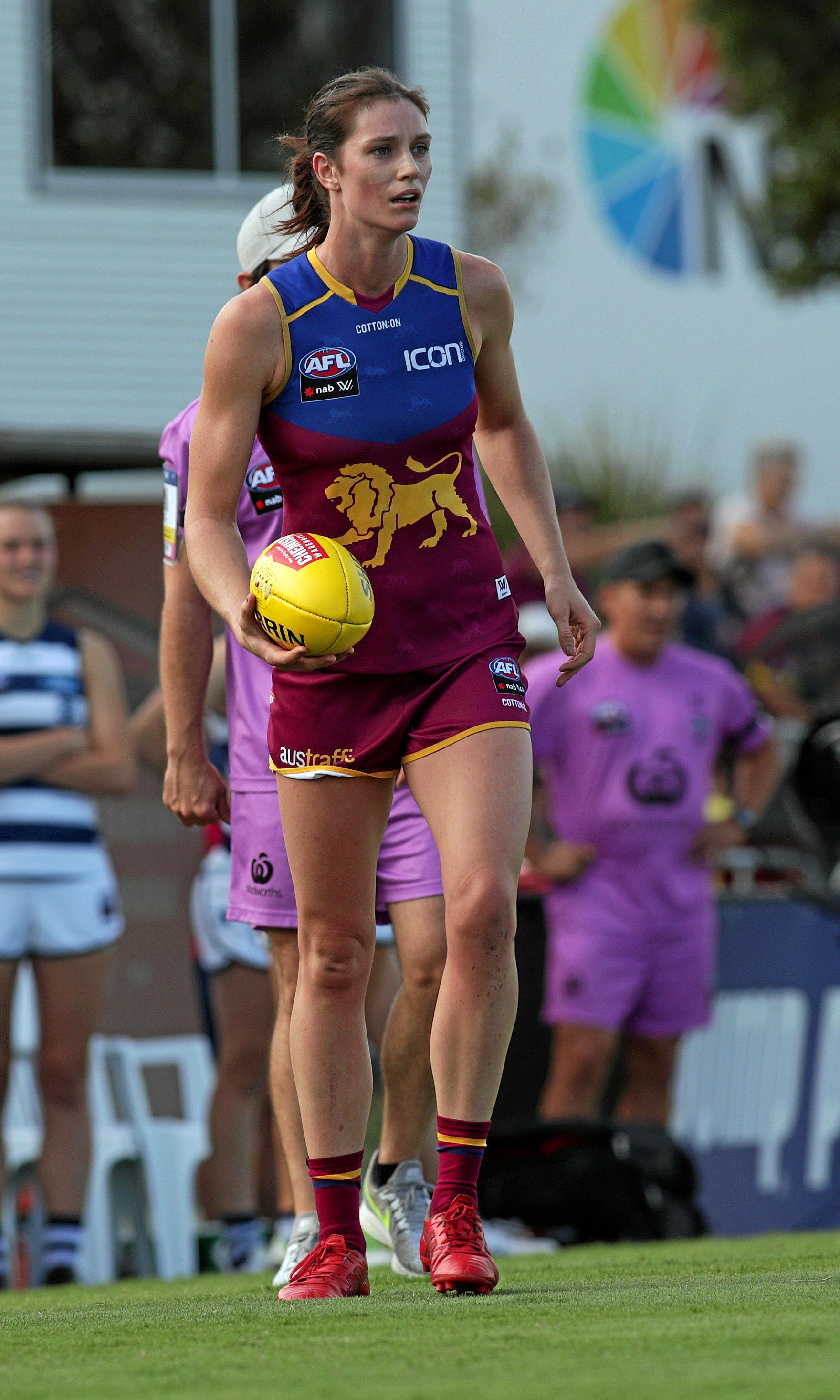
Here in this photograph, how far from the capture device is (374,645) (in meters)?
4.05

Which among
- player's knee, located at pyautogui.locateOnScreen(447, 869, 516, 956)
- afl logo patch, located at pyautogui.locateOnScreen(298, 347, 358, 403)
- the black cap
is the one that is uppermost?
afl logo patch, located at pyautogui.locateOnScreen(298, 347, 358, 403)

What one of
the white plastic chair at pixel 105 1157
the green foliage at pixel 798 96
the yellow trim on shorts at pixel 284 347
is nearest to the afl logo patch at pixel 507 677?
the yellow trim on shorts at pixel 284 347

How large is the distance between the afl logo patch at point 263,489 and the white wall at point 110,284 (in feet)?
37.7

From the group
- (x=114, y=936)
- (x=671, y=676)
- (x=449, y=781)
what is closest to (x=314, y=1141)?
(x=449, y=781)

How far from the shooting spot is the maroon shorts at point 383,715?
4059 mm

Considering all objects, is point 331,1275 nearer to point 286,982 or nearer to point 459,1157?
point 459,1157

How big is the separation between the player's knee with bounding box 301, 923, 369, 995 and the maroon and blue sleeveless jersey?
0.51m

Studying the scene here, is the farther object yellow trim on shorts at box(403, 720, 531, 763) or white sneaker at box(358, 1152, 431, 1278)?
white sneaker at box(358, 1152, 431, 1278)

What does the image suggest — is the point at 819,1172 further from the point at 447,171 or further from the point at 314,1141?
the point at 447,171

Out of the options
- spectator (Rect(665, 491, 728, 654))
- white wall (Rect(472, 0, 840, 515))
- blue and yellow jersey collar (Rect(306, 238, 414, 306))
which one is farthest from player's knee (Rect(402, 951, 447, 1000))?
white wall (Rect(472, 0, 840, 515))

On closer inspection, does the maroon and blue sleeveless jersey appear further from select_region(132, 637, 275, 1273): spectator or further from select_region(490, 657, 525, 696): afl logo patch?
select_region(132, 637, 275, 1273): spectator

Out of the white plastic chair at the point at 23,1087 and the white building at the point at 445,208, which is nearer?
the white plastic chair at the point at 23,1087

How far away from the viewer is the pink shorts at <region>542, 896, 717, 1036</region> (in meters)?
7.90

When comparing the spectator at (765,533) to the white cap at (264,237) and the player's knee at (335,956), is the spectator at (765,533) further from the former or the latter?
the player's knee at (335,956)
